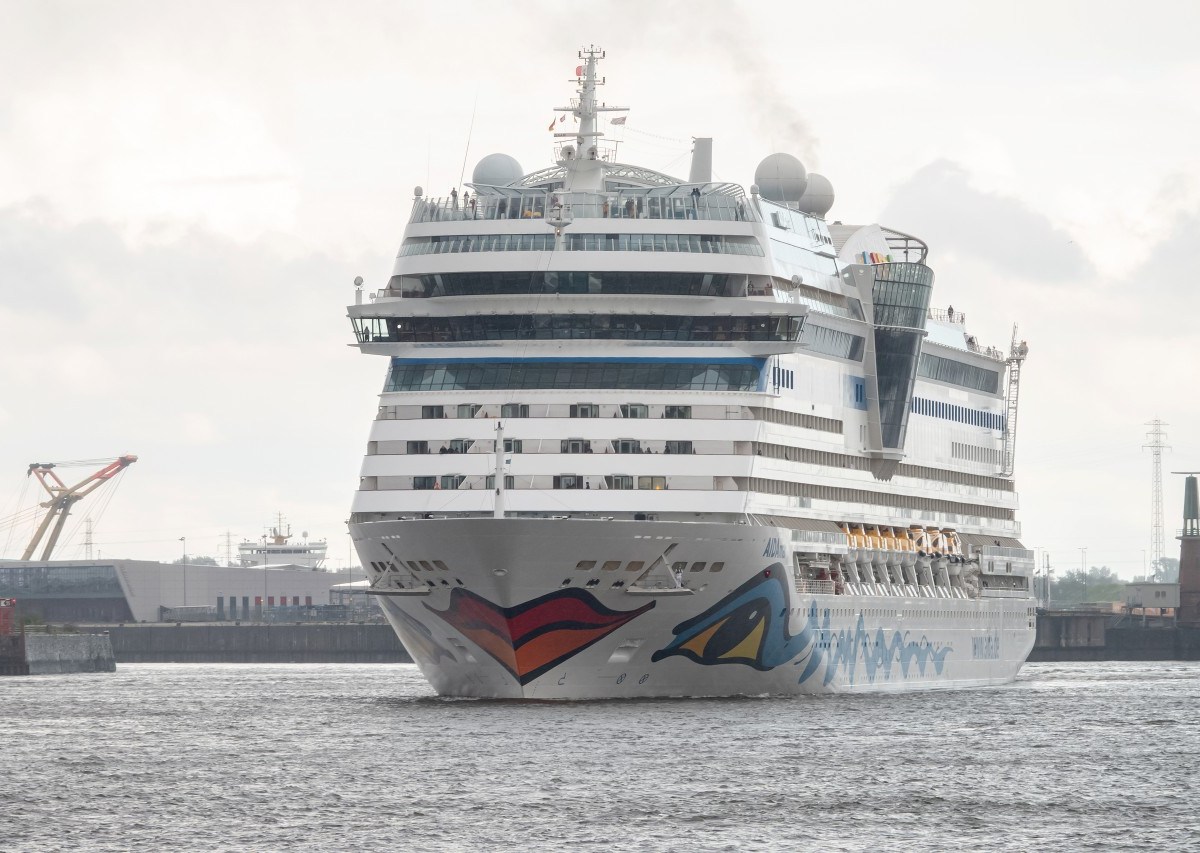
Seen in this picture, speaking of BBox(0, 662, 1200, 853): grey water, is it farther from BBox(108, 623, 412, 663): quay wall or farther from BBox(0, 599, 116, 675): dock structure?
BBox(108, 623, 412, 663): quay wall

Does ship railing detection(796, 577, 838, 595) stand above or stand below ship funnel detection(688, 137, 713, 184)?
below

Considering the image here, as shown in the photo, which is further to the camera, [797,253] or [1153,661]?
[1153,661]

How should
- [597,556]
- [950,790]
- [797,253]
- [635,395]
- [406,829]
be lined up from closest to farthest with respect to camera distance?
[406,829] → [950,790] → [597,556] → [635,395] → [797,253]

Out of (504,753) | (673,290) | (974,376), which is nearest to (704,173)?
(673,290)

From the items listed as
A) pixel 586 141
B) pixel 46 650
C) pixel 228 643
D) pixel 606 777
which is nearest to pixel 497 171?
pixel 586 141

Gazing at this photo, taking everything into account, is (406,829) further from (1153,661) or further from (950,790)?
(1153,661)

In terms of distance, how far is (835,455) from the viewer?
3246 inches

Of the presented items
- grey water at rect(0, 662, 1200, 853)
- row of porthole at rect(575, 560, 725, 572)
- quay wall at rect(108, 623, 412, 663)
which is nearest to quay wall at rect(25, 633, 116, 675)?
quay wall at rect(108, 623, 412, 663)

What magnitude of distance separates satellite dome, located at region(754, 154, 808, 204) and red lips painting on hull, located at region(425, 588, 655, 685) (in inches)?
933

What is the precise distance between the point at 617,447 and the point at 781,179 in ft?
64.2

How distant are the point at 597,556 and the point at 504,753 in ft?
33.5

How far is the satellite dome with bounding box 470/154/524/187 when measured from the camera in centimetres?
8431

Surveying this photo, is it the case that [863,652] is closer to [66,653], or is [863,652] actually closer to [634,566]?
[634,566]

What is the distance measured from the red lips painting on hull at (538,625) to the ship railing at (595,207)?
13.4m
